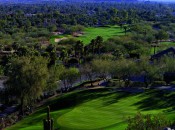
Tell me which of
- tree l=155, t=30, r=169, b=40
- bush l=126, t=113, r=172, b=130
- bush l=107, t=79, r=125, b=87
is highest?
bush l=126, t=113, r=172, b=130

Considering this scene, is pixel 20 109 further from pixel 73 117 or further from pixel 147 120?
pixel 147 120

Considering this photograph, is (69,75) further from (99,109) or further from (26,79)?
(99,109)

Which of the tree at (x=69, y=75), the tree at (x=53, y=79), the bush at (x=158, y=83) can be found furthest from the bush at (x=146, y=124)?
the tree at (x=69, y=75)

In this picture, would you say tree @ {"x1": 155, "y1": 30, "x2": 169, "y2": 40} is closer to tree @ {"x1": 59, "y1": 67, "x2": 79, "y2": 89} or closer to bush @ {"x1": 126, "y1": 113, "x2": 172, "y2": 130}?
tree @ {"x1": 59, "y1": 67, "x2": 79, "y2": 89}

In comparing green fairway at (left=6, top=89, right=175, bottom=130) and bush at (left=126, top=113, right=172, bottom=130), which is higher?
bush at (left=126, top=113, right=172, bottom=130)

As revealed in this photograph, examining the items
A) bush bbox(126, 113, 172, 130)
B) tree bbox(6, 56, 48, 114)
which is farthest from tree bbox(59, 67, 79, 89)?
bush bbox(126, 113, 172, 130)

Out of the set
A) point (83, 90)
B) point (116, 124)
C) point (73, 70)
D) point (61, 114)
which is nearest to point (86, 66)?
point (73, 70)

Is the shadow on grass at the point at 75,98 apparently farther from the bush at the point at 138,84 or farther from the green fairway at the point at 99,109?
the bush at the point at 138,84
